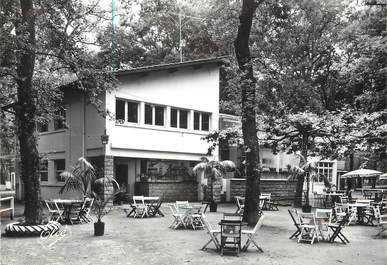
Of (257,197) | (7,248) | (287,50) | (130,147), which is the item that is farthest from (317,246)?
(287,50)

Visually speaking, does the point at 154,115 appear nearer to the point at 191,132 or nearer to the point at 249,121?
the point at 191,132

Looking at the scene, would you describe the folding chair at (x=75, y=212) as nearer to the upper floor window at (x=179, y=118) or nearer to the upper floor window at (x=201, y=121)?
the upper floor window at (x=179, y=118)

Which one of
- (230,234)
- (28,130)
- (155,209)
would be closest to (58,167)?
(155,209)

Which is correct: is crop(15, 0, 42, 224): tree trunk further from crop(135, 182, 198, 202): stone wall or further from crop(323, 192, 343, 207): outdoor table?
crop(323, 192, 343, 207): outdoor table

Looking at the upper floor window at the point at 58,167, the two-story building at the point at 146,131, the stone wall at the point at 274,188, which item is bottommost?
the stone wall at the point at 274,188

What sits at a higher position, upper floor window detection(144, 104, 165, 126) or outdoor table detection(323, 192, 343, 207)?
upper floor window detection(144, 104, 165, 126)

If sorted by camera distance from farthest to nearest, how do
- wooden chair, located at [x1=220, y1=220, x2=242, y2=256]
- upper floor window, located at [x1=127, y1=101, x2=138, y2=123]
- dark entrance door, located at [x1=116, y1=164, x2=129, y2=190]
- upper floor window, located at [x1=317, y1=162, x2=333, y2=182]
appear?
1. upper floor window, located at [x1=317, y1=162, x2=333, y2=182]
2. dark entrance door, located at [x1=116, y1=164, x2=129, y2=190]
3. upper floor window, located at [x1=127, y1=101, x2=138, y2=123]
4. wooden chair, located at [x1=220, y1=220, x2=242, y2=256]

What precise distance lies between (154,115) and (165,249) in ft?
45.6

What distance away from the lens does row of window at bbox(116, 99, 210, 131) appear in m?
22.5

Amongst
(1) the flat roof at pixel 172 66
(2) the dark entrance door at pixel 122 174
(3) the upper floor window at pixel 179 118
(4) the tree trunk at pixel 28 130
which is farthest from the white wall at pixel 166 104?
(4) the tree trunk at pixel 28 130

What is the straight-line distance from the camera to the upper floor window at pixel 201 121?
26.2 m

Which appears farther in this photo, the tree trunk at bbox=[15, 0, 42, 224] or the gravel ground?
the tree trunk at bbox=[15, 0, 42, 224]

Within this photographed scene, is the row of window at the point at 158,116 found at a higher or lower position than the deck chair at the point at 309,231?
higher

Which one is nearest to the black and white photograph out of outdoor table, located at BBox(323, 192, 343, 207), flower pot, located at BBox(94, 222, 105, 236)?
flower pot, located at BBox(94, 222, 105, 236)
